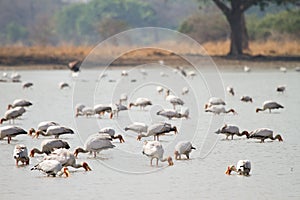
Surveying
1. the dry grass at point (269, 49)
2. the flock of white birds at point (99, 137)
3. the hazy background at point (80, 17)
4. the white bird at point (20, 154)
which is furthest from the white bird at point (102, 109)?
the hazy background at point (80, 17)

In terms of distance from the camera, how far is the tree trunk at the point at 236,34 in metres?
41.7

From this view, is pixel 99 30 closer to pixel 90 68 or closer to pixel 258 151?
pixel 90 68

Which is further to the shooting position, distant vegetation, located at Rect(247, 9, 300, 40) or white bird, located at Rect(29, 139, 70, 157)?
distant vegetation, located at Rect(247, 9, 300, 40)

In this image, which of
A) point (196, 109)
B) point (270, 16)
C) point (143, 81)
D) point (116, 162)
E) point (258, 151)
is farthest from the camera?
point (270, 16)

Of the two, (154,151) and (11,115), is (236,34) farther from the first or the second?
(154,151)

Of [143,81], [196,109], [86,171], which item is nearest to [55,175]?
[86,171]

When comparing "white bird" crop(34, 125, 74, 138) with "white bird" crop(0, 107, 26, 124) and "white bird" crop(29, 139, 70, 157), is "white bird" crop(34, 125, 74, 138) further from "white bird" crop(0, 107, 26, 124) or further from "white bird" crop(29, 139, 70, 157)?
"white bird" crop(0, 107, 26, 124)

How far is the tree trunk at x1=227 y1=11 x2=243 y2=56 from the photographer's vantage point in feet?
137

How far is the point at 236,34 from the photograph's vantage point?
42.0 meters

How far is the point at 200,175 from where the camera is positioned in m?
12.1

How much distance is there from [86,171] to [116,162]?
914 mm

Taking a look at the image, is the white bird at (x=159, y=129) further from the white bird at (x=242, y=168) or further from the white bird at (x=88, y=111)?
the white bird at (x=88, y=111)

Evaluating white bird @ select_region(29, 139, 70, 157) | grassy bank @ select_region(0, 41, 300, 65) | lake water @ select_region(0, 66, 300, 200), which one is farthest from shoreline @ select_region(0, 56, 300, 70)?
white bird @ select_region(29, 139, 70, 157)

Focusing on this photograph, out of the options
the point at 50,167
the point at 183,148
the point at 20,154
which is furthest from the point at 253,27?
the point at 50,167
